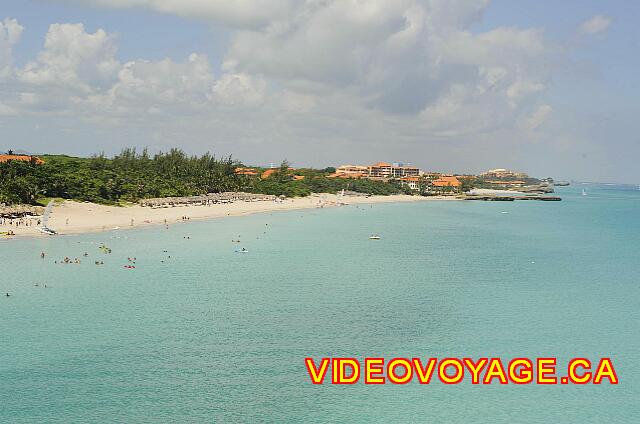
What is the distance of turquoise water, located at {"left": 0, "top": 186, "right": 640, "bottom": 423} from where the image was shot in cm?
2514

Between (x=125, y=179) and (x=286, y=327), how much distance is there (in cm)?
10025

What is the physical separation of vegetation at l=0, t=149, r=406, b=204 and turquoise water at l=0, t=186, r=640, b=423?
2711 cm

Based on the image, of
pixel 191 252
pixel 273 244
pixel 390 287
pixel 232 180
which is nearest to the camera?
pixel 390 287

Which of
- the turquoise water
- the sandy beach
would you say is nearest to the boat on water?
the sandy beach

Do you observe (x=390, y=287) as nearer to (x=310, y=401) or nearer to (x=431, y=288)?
(x=431, y=288)

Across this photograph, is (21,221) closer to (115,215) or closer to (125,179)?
(115,215)

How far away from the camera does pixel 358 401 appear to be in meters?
25.7

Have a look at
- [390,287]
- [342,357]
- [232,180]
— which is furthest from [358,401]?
[232,180]

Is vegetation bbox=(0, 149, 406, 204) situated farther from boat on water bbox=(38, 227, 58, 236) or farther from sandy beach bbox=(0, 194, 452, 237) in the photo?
boat on water bbox=(38, 227, 58, 236)

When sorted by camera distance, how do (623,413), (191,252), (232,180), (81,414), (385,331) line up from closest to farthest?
1. (81,414)
2. (623,413)
3. (385,331)
4. (191,252)
5. (232,180)

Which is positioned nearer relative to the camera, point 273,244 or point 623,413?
point 623,413

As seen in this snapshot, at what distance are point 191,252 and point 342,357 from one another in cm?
4181

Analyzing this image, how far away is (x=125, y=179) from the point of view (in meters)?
126

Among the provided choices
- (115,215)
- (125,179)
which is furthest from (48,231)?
(125,179)
